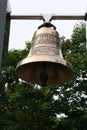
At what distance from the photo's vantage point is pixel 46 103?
1322 centimetres

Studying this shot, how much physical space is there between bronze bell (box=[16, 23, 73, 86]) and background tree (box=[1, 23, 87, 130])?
8568 millimetres

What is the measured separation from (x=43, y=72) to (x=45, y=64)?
89 millimetres

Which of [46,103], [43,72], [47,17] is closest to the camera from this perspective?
[43,72]

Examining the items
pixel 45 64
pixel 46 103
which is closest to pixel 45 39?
pixel 45 64

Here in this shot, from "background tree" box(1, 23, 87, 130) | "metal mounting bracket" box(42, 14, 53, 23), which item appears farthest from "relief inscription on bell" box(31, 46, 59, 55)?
"background tree" box(1, 23, 87, 130)

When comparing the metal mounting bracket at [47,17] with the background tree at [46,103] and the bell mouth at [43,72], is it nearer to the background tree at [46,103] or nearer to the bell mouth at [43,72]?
the bell mouth at [43,72]

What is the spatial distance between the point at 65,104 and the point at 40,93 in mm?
1054

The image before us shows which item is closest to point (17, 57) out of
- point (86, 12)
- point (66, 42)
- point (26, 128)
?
point (66, 42)

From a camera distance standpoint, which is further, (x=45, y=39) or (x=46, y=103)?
(x=46, y=103)

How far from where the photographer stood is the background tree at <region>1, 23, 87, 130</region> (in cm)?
1312

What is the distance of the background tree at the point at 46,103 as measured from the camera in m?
13.1

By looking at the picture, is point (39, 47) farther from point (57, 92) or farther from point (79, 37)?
point (79, 37)

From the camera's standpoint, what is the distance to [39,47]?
431cm

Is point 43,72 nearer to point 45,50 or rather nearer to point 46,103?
point 45,50
